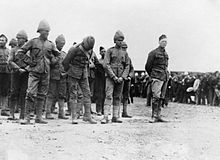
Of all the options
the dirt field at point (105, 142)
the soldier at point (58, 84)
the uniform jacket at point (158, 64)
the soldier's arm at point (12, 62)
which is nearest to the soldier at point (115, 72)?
the uniform jacket at point (158, 64)

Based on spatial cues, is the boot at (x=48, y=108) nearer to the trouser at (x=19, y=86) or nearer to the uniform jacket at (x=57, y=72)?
the uniform jacket at (x=57, y=72)

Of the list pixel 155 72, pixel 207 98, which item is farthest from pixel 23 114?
pixel 207 98

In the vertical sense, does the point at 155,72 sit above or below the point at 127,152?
above

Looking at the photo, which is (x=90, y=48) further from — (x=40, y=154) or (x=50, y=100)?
(x=40, y=154)

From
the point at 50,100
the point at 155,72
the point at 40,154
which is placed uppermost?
the point at 155,72

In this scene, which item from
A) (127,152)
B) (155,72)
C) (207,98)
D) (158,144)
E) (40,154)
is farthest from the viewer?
(207,98)

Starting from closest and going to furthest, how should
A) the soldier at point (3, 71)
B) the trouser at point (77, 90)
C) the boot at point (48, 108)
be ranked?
the trouser at point (77, 90), the boot at point (48, 108), the soldier at point (3, 71)

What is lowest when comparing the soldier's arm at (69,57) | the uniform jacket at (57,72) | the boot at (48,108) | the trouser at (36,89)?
the boot at (48,108)

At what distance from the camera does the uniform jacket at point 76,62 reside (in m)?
10.8

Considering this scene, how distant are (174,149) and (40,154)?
244 cm

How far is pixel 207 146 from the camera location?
8.51m

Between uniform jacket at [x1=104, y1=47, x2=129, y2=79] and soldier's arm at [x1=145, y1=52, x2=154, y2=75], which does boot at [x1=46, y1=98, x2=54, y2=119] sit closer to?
uniform jacket at [x1=104, y1=47, x2=129, y2=79]

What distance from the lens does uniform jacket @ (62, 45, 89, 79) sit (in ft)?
35.3

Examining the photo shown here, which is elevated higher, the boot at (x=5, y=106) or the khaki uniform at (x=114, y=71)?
the khaki uniform at (x=114, y=71)
